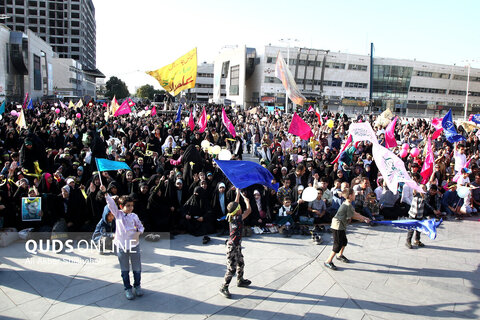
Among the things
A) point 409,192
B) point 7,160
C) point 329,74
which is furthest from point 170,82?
point 329,74

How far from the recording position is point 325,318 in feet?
15.0

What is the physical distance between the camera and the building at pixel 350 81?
6456cm

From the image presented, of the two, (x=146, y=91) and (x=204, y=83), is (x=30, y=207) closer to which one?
(x=204, y=83)

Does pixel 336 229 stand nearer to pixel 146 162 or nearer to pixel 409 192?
pixel 409 192

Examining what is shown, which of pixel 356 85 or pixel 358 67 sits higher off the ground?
pixel 358 67

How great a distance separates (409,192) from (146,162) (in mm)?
7531

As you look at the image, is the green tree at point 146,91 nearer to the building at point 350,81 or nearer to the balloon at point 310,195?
the building at point 350,81

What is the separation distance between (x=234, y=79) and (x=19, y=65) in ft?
128

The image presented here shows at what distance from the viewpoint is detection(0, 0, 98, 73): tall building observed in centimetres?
8188

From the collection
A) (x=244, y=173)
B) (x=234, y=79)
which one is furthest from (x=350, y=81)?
(x=244, y=173)

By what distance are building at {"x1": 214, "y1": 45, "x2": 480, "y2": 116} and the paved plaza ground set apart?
5545 centimetres

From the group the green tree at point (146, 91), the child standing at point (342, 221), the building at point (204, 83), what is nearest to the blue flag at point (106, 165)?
the child standing at point (342, 221)

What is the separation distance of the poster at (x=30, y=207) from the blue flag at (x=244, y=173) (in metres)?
3.61

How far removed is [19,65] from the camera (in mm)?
49938
